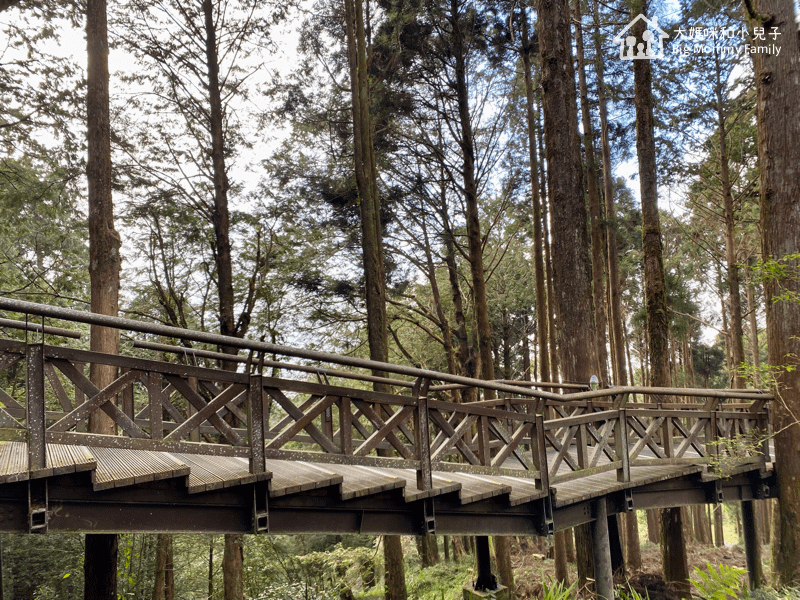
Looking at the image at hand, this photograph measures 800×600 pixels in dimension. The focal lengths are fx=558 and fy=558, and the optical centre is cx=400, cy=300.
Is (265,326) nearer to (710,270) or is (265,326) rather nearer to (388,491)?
(388,491)

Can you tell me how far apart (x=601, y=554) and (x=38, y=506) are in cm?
558

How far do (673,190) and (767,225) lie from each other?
10887mm

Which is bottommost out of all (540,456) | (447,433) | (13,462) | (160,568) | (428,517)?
(160,568)

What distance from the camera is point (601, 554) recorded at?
6.29 m

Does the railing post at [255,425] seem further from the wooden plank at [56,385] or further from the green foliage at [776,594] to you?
the green foliage at [776,594]

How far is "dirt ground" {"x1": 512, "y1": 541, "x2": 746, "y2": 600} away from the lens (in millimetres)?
9688

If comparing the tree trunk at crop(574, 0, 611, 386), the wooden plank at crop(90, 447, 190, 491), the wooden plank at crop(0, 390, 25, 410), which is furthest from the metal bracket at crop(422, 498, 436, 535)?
the tree trunk at crop(574, 0, 611, 386)

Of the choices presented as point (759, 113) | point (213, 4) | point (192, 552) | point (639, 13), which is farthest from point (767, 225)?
point (192, 552)

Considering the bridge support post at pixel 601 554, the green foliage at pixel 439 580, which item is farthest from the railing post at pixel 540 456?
the green foliage at pixel 439 580

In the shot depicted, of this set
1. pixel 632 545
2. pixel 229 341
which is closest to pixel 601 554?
pixel 229 341

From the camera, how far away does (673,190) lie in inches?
726

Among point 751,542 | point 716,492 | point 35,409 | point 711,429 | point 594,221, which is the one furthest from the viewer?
point 594,221

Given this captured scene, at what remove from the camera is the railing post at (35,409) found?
3.14 meters

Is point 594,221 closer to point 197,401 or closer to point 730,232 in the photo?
point 730,232
